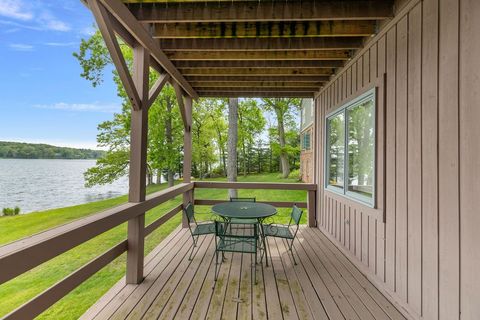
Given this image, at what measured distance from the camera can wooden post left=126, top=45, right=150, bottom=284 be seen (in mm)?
2740

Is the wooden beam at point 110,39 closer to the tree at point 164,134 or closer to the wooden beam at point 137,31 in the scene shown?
the wooden beam at point 137,31

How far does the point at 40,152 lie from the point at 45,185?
8.05 feet

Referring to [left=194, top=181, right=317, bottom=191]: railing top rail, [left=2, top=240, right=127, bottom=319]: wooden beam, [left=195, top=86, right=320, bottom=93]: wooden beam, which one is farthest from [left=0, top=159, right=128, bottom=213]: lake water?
[left=2, top=240, right=127, bottom=319]: wooden beam

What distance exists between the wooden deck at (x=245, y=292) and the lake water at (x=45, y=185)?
8936 millimetres

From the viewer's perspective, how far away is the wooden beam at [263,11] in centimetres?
242

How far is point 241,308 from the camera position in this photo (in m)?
2.29

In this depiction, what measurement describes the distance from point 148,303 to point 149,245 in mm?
3375

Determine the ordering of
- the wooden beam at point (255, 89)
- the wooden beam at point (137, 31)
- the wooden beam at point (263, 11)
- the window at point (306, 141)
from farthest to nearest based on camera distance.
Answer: the window at point (306, 141), the wooden beam at point (255, 89), the wooden beam at point (263, 11), the wooden beam at point (137, 31)

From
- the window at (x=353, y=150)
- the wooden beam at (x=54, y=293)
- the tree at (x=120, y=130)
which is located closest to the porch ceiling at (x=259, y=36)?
the window at (x=353, y=150)

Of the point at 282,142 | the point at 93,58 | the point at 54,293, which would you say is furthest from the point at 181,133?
the point at 54,293

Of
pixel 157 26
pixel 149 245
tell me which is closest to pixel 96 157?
pixel 149 245

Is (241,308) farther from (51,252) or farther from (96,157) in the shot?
(96,157)

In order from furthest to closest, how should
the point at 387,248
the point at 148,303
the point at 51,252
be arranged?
1. the point at 387,248
2. the point at 148,303
3. the point at 51,252

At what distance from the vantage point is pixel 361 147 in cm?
328
